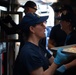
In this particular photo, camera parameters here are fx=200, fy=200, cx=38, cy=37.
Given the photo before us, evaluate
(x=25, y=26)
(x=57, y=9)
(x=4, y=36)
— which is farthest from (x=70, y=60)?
(x=57, y=9)

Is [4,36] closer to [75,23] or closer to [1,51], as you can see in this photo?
[1,51]

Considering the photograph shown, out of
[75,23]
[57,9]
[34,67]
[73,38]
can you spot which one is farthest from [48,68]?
[57,9]

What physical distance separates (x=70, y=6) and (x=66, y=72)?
0.97 meters

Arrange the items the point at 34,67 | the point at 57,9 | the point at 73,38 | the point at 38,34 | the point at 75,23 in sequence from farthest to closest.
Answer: the point at 57,9
the point at 75,23
the point at 73,38
the point at 38,34
the point at 34,67

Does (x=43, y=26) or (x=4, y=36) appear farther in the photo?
(x=4, y=36)

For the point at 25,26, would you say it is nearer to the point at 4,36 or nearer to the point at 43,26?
the point at 43,26

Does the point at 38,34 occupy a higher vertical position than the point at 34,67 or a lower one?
higher

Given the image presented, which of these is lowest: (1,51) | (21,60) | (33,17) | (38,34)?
(1,51)

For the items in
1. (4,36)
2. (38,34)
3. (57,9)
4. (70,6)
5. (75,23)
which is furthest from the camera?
(57,9)

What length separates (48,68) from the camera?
127 centimetres

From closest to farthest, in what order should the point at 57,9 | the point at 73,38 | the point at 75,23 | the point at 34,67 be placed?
the point at 34,67, the point at 73,38, the point at 75,23, the point at 57,9

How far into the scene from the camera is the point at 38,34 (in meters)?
1.33

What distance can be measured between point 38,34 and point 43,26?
0.22ft

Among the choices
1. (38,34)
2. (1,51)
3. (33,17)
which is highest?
(33,17)
